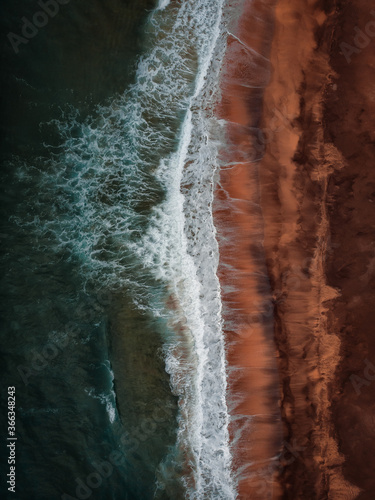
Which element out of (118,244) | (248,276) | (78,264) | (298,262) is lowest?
(248,276)

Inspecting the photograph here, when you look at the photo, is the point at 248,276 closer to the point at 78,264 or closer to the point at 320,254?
the point at 320,254

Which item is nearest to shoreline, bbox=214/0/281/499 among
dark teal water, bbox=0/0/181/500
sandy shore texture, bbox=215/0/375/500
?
sandy shore texture, bbox=215/0/375/500

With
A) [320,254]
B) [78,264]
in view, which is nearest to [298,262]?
[320,254]

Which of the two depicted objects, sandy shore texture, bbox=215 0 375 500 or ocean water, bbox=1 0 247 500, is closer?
sandy shore texture, bbox=215 0 375 500

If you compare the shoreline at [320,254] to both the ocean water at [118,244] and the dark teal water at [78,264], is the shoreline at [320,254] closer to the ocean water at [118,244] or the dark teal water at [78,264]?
the ocean water at [118,244]

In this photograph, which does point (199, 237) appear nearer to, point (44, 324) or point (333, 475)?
point (44, 324)

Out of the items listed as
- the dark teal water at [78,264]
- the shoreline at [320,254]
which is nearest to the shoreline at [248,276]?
the shoreline at [320,254]

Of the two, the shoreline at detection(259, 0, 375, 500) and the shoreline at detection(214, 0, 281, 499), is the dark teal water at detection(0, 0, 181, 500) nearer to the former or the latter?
the shoreline at detection(214, 0, 281, 499)
